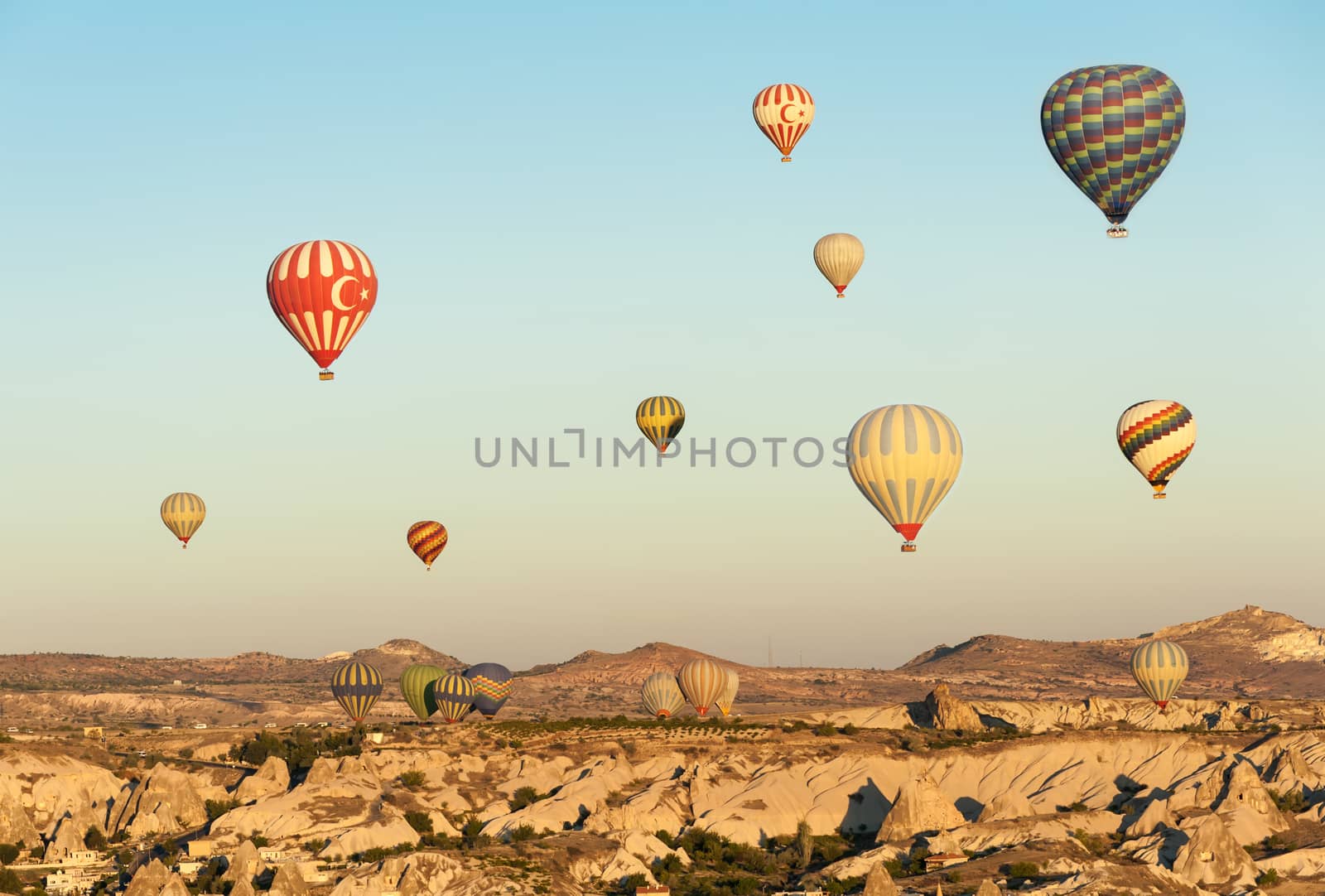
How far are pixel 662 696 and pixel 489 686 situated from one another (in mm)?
15420

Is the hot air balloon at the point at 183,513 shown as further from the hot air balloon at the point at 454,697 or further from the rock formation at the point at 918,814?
the rock formation at the point at 918,814

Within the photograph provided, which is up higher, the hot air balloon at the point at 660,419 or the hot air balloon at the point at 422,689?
the hot air balloon at the point at 660,419

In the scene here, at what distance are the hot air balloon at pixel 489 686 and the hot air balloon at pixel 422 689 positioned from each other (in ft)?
10.7

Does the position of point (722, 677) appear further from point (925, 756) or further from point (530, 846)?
point (530, 846)

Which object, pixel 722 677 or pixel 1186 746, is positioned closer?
→ pixel 1186 746

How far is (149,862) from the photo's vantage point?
104750 mm

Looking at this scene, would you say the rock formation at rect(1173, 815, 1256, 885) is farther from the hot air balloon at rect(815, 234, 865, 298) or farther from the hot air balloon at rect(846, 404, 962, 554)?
the hot air balloon at rect(815, 234, 865, 298)

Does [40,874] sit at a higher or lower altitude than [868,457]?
lower

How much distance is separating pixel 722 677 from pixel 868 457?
6381 centimetres

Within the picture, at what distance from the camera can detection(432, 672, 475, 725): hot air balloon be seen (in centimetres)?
15788

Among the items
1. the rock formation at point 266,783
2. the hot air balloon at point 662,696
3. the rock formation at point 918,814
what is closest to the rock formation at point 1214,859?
the rock formation at point 918,814

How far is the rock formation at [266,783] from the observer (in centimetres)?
12475

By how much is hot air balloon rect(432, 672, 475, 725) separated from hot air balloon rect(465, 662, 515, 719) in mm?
1017

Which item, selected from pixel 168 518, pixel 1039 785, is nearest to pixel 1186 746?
pixel 1039 785
